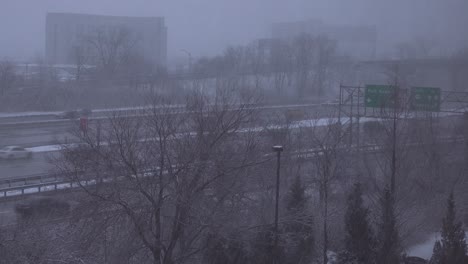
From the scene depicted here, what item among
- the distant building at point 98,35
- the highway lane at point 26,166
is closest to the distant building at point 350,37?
the distant building at point 98,35

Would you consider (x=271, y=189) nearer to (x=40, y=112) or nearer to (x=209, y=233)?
(x=209, y=233)

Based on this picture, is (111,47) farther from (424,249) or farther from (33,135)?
(424,249)

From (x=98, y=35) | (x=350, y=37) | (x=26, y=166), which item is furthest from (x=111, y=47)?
(x=26, y=166)

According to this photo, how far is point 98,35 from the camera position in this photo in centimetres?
2839

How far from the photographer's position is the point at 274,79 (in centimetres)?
2412

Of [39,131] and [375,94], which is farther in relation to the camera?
[39,131]

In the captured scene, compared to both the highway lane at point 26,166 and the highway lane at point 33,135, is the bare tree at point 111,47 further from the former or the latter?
the highway lane at point 26,166

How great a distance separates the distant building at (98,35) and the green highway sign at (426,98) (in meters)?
17.0

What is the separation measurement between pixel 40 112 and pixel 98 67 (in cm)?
628

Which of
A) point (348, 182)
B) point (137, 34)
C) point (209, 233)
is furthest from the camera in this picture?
point (137, 34)

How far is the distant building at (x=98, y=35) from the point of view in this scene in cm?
2830

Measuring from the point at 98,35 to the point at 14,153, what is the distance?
635 inches

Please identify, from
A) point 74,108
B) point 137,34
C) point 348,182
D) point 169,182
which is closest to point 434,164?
point 348,182

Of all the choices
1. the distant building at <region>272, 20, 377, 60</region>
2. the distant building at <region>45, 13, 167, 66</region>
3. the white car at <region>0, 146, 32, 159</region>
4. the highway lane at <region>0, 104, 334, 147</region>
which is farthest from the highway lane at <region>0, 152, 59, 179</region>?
the distant building at <region>272, 20, 377, 60</region>
